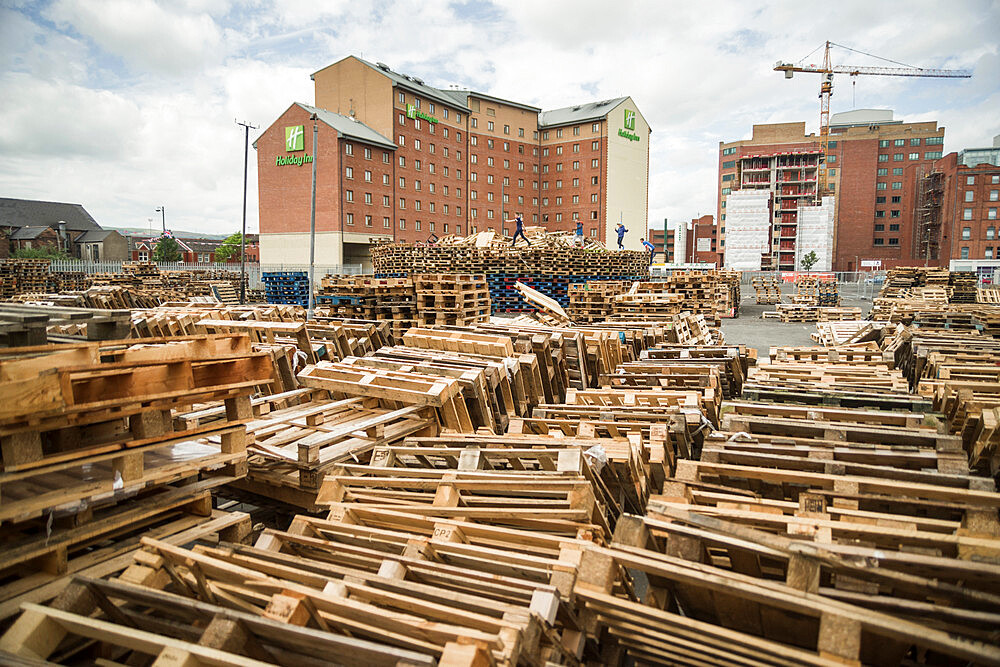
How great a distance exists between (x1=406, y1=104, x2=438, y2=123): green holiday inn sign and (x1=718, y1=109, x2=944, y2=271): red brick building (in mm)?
43337

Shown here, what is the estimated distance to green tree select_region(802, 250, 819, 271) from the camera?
229ft

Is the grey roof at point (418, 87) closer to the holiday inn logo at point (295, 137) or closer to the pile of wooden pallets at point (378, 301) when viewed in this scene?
the holiday inn logo at point (295, 137)

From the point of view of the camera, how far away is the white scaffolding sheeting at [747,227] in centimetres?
7200

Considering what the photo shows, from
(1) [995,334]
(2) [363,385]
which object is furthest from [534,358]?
(1) [995,334]

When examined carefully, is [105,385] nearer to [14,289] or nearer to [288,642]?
[288,642]


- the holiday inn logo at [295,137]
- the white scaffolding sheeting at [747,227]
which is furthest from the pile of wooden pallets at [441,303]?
the white scaffolding sheeting at [747,227]

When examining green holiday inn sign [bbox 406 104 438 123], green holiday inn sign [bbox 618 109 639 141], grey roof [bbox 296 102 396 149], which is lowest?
grey roof [bbox 296 102 396 149]

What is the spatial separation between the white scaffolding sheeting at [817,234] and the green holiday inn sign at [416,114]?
4931 cm

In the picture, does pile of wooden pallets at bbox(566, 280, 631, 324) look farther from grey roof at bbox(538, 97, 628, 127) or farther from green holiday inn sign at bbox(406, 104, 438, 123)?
grey roof at bbox(538, 97, 628, 127)

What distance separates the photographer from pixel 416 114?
47969 millimetres

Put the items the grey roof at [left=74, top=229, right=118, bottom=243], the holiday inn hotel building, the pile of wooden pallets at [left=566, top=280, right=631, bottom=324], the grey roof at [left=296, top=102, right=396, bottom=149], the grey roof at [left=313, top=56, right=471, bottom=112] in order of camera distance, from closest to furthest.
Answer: the pile of wooden pallets at [left=566, top=280, right=631, bottom=324]
the grey roof at [left=296, top=102, right=396, bottom=149]
the holiday inn hotel building
the grey roof at [left=313, top=56, right=471, bottom=112]
the grey roof at [left=74, top=229, right=118, bottom=243]

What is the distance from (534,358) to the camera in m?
7.21

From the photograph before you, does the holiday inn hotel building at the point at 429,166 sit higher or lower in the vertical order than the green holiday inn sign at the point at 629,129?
lower

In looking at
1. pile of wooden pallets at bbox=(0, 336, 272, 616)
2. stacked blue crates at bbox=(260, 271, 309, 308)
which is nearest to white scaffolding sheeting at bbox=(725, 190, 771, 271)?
stacked blue crates at bbox=(260, 271, 309, 308)
